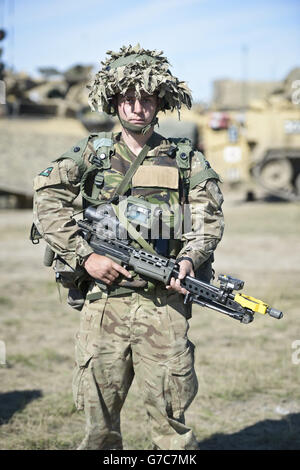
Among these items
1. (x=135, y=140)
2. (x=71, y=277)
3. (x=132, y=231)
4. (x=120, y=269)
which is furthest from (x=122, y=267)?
(x=135, y=140)

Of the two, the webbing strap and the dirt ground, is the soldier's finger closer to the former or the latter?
the webbing strap

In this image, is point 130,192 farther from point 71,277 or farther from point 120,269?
point 71,277

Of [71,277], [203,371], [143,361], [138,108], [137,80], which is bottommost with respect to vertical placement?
[203,371]

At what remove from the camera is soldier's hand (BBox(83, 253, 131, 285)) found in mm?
3104

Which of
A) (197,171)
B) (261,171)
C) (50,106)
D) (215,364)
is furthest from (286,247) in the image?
(50,106)

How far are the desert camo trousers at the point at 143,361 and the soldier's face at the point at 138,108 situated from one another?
0.88 metres

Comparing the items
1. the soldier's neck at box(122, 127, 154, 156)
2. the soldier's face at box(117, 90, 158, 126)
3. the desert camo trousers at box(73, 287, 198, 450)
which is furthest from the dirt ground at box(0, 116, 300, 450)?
the soldier's face at box(117, 90, 158, 126)

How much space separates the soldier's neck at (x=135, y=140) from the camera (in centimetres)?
328

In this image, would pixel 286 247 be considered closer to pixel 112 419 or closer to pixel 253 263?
pixel 253 263

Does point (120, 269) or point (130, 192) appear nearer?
point (120, 269)

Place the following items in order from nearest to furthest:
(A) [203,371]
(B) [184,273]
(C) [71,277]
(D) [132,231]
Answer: (B) [184,273]
(D) [132,231]
(C) [71,277]
(A) [203,371]

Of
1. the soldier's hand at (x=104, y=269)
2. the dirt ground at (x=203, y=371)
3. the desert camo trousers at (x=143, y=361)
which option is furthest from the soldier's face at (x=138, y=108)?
the dirt ground at (x=203, y=371)

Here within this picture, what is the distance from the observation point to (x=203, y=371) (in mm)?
5555

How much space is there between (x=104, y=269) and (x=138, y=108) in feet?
2.75
